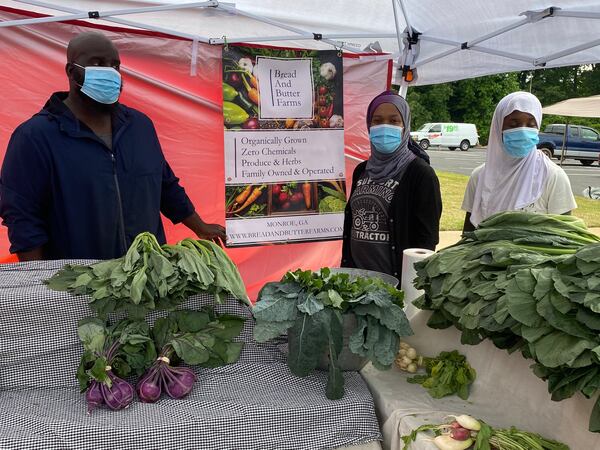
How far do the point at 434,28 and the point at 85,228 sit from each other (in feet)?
10.4

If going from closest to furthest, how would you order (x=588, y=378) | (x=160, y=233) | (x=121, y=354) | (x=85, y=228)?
(x=588, y=378)
(x=121, y=354)
(x=85, y=228)
(x=160, y=233)

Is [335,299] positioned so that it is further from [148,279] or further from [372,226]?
[372,226]

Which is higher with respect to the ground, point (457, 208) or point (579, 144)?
point (579, 144)

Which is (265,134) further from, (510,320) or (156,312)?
(510,320)

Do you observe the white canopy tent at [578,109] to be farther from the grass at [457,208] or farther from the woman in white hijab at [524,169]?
the woman in white hijab at [524,169]

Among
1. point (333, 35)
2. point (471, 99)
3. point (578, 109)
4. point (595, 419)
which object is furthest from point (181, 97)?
point (471, 99)

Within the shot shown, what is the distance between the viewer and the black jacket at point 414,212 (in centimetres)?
269

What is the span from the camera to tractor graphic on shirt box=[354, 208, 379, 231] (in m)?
2.76

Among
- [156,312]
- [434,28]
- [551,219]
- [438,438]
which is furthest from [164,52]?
[438,438]

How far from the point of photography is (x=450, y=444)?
4.40 ft

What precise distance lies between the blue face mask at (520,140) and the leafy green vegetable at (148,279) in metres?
1.84

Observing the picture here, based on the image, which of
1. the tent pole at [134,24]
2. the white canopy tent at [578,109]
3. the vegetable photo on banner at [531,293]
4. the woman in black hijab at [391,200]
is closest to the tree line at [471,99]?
the white canopy tent at [578,109]

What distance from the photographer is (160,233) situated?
2.78 m

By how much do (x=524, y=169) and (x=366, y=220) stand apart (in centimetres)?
97
